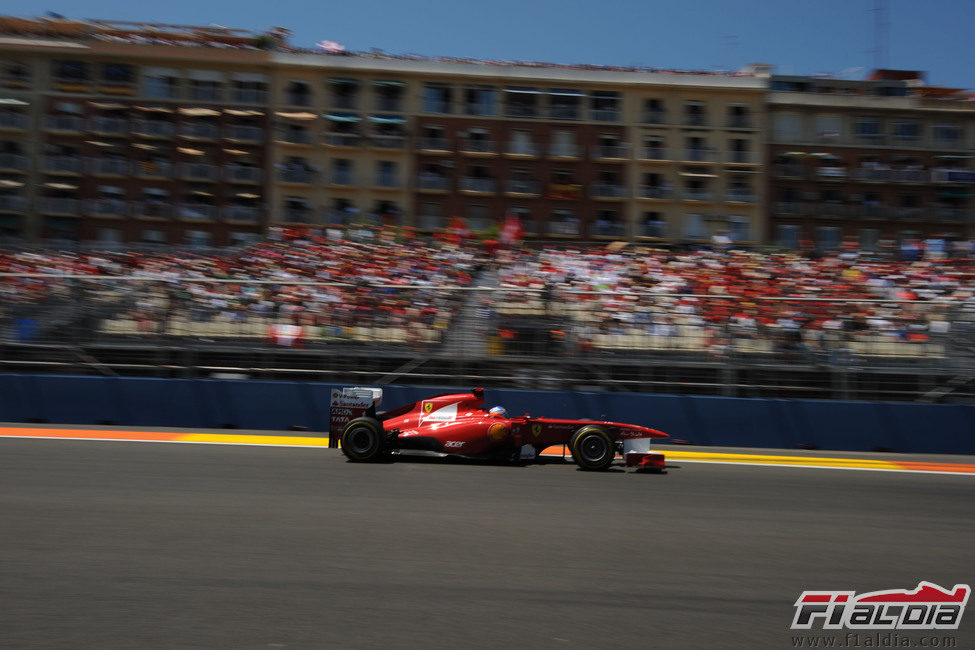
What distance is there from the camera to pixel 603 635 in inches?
174

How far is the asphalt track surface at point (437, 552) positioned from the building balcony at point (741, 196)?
108 feet

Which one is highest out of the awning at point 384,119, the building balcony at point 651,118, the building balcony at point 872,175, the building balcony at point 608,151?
the building balcony at point 651,118

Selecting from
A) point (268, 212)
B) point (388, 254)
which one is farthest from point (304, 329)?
point (268, 212)

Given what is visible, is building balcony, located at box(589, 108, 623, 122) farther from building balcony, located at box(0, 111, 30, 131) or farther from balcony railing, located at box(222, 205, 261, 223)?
building balcony, located at box(0, 111, 30, 131)

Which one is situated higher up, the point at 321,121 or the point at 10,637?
the point at 321,121

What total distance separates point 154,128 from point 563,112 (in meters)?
18.8

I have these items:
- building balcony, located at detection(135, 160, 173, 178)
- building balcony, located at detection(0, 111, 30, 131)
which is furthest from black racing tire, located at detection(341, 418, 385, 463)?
building balcony, located at detection(0, 111, 30, 131)

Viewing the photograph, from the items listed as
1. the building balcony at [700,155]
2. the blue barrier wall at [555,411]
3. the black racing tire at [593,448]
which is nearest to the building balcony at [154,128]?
the building balcony at [700,155]

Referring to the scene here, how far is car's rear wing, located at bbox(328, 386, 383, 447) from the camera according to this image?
981cm

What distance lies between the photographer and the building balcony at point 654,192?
4016 centimetres

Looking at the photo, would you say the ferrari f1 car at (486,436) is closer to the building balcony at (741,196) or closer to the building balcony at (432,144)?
the building balcony at (432,144)

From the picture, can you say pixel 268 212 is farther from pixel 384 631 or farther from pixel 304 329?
pixel 384 631

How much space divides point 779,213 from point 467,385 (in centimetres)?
3275

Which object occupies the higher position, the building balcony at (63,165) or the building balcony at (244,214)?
the building balcony at (63,165)
